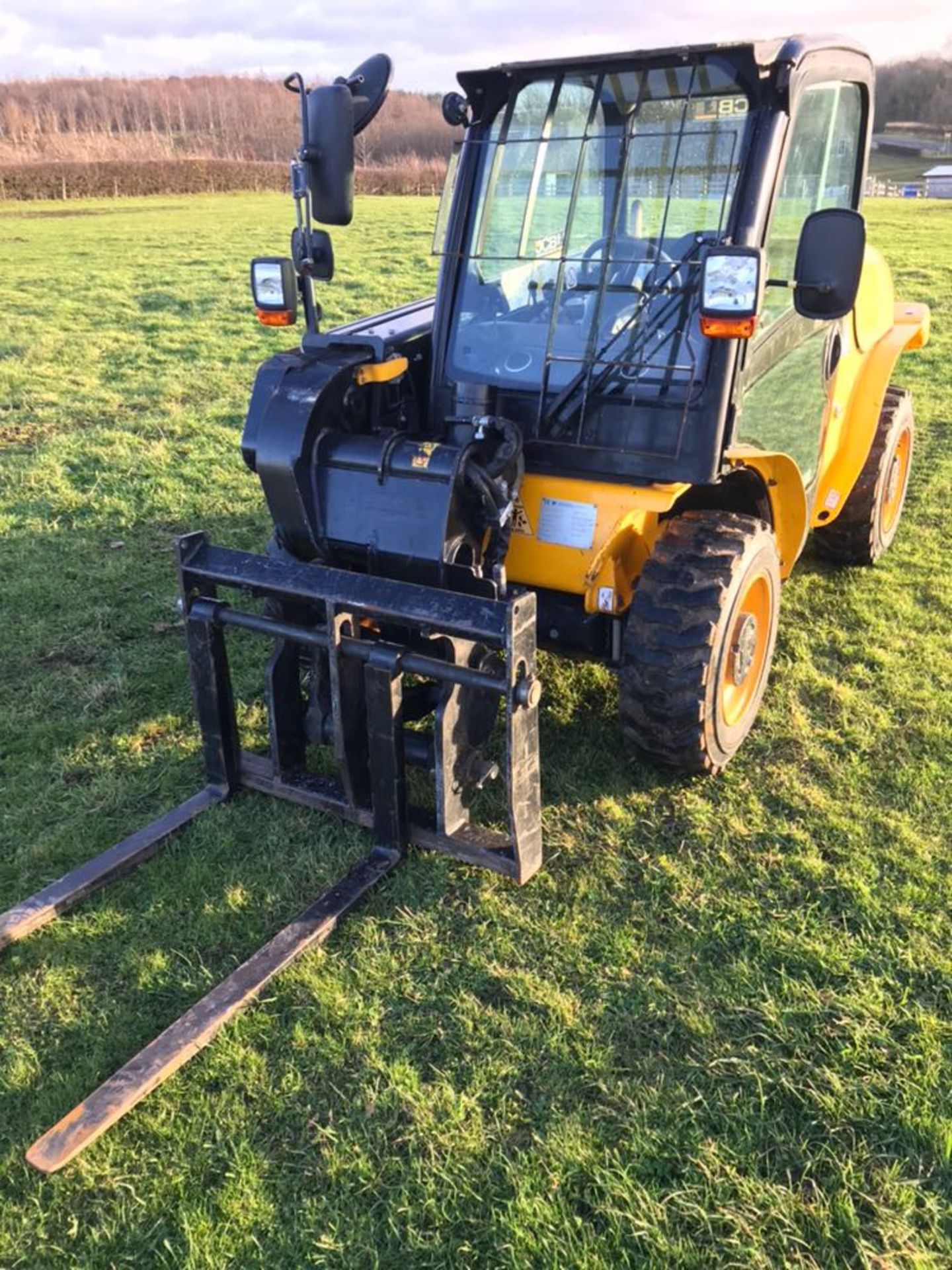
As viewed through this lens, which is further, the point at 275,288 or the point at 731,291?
the point at 275,288

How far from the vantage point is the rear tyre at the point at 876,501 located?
16.5 feet

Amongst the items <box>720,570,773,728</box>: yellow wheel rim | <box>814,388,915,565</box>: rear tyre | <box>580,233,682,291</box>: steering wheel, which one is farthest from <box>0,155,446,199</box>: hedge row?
<box>720,570,773,728</box>: yellow wheel rim

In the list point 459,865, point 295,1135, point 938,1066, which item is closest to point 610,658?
point 459,865

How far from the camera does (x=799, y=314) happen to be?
349cm

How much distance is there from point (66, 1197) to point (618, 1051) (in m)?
1.34

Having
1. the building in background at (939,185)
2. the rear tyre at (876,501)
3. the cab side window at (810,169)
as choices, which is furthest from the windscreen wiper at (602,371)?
the building in background at (939,185)

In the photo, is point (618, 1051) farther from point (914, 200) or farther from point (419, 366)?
point (914, 200)

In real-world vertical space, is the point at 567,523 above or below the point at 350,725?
above

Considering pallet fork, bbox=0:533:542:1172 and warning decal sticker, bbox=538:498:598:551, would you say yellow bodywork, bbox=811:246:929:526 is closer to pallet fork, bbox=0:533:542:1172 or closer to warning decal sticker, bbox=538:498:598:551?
warning decal sticker, bbox=538:498:598:551

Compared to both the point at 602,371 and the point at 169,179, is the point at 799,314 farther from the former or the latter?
the point at 169,179

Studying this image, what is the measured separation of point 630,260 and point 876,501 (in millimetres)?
2327

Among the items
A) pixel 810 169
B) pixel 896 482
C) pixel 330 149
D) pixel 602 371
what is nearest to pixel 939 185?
pixel 896 482

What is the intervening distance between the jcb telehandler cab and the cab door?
0.02 m

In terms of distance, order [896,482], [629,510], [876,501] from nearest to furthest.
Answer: [629,510] < [876,501] < [896,482]
